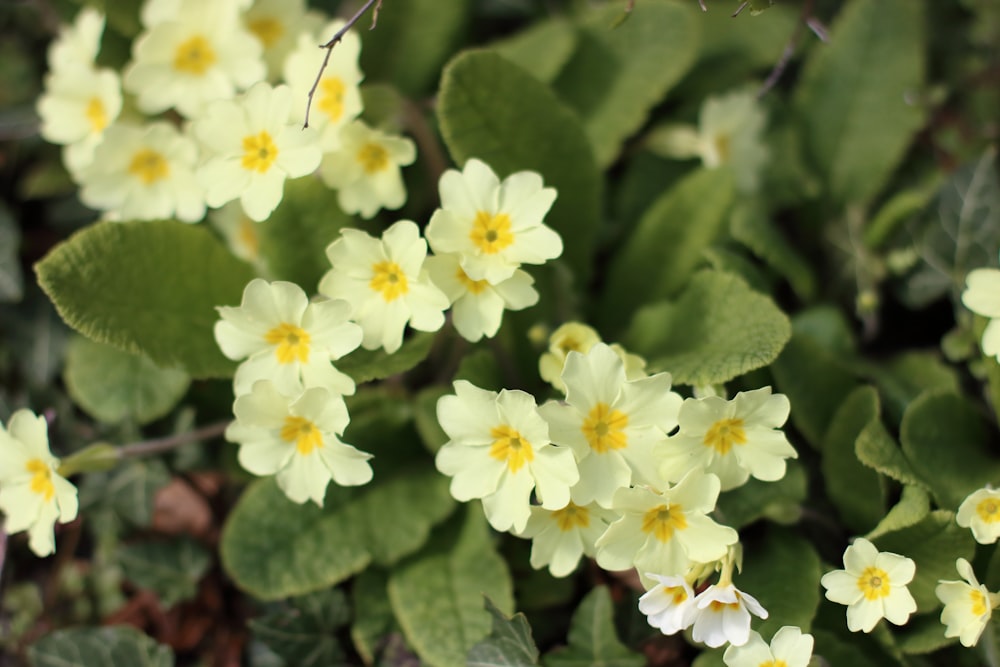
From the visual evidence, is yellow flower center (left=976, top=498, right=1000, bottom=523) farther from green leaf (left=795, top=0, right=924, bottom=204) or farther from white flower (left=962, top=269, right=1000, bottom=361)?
green leaf (left=795, top=0, right=924, bottom=204)

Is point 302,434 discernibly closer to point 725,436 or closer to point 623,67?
point 725,436

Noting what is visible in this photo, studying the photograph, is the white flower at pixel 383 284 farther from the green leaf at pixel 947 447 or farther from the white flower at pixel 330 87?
the green leaf at pixel 947 447

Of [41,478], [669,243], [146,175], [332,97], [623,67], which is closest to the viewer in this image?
[41,478]

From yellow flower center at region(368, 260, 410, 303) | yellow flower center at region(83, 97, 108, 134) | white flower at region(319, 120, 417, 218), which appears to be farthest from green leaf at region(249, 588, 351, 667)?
yellow flower center at region(83, 97, 108, 134)

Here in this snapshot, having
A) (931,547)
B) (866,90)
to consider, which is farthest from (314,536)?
(866,90)

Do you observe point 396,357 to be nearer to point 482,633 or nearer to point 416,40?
point 482,633

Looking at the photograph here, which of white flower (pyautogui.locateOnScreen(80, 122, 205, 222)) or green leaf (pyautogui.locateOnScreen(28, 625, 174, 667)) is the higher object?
white flower (pyautogui.locateOnScreen(80, 122, 205, 222))

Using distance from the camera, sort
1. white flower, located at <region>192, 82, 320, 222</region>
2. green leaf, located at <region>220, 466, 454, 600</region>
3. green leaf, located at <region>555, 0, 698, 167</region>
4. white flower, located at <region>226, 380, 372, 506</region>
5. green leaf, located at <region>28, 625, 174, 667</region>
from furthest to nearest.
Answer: green leaf, located at <region>555, 0, 698, 167</region> < green leaf, located at <region>28, 625, 174, 667</region> < green leaf, located at <region>220, 466, 454, 600</region> < white flower, located at <region>192, 82, 320, 222</region> < white flower, located at <region>226, 380, 372, 506</region>

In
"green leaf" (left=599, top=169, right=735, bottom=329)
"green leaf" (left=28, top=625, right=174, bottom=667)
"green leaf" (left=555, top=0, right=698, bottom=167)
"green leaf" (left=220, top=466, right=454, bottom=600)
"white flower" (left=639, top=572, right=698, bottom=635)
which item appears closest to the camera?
"white flower" (left=639, top=572, right=698, bottom=635)
